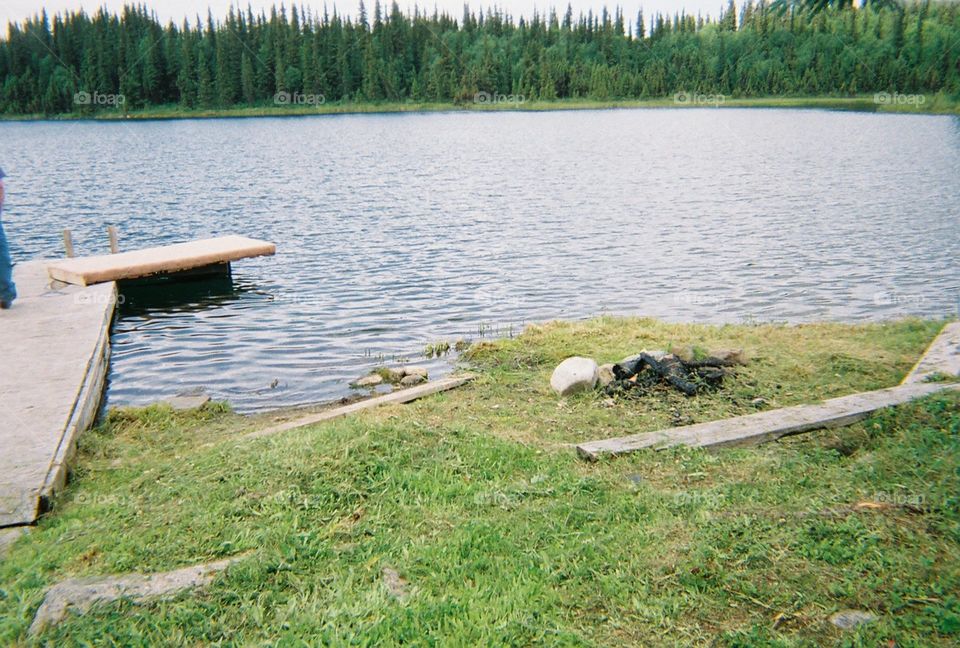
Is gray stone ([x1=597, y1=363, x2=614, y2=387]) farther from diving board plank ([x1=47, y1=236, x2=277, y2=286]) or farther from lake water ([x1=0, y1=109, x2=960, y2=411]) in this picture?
diving board plank ([x1=47, y1=236, x2=277, y2=286])

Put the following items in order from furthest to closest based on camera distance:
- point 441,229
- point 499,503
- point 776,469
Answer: point 441,229 < point 776,469 < point 499,503

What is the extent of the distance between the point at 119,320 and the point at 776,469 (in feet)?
50.9

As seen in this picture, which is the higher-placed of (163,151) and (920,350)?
(163,151)

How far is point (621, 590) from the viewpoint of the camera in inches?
196

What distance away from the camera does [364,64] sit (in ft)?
549

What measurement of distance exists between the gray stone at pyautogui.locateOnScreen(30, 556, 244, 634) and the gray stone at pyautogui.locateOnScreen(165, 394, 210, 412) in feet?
19.5

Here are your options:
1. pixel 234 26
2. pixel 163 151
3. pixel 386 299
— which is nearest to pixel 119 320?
pixel 386 299

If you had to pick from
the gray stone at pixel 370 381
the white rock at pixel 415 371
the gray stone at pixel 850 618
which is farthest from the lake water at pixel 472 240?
the gray stone at pixel 850 618

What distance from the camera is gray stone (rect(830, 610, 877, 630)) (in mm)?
4488

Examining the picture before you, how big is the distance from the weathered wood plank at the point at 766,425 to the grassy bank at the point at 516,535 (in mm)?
177

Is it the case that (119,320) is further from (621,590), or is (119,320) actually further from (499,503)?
(621,590)

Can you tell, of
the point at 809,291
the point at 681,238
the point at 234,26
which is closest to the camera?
the point at 809,291

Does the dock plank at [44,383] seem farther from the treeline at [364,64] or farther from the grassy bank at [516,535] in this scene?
the treeline at [364,64]

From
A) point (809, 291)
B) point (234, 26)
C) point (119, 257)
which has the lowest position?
point (809, 291)
